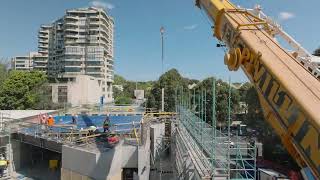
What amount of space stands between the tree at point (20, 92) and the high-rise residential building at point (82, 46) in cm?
3268

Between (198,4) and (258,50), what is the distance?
5.48 metres

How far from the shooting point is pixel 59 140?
803 inches

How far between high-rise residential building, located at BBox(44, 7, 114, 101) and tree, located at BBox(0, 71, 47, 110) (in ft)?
107

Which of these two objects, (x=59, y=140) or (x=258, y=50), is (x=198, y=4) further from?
(x=59, y=140)

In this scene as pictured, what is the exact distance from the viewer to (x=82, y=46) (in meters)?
92.6

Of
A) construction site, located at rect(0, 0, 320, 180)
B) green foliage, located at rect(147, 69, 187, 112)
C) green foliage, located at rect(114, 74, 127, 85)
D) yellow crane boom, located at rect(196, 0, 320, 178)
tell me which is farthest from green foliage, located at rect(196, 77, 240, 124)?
green foliage, located at rect(114, 74, 127, 85)

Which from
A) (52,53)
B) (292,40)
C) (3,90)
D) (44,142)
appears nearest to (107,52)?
Result: (52,53)

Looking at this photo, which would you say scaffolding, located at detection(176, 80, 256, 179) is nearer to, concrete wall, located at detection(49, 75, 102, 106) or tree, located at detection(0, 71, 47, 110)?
tree, located at detection(0, 71, 47, 110)

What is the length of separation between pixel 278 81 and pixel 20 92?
153 ft

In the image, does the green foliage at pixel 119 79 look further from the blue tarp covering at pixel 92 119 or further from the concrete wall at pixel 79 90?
the blue tarp covering at pixel 92 119

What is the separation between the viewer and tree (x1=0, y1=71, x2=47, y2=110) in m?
45.1

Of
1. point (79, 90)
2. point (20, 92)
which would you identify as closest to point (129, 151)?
point (20, 92)

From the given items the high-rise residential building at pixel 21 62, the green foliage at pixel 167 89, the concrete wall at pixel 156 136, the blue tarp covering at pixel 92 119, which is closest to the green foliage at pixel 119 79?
the high-rise residential building at pixel 21 62

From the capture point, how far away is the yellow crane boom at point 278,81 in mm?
4160
